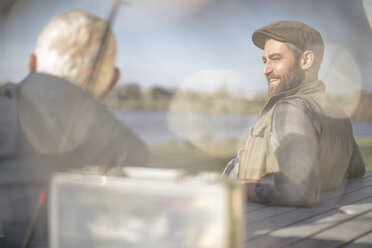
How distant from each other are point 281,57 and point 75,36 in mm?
1072

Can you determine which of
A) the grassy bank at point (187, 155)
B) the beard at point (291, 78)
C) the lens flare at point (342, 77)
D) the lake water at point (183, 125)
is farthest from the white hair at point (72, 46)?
the lens flare at point (342, 77)

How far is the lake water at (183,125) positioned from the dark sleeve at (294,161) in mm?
442

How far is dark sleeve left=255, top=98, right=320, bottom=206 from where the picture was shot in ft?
4.88

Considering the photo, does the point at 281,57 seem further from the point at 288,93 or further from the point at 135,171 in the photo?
the point at 135,171

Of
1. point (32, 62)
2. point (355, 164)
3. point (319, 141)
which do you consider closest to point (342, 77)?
point (355, 164)

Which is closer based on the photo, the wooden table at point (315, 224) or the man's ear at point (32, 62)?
the wooden table at point (315, 224)

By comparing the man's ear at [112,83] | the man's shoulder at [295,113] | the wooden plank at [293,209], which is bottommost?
the wooden plank at [293,209]

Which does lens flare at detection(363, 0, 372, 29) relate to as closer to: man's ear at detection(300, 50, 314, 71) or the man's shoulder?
man's ear at detection(300, 50, 314, 71)

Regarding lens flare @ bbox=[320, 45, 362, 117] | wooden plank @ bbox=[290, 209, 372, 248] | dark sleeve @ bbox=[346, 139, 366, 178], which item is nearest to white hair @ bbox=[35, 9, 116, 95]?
wooden plank @ bbox=[290, 209, 372, 248]

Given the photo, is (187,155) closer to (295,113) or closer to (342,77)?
(295,113)

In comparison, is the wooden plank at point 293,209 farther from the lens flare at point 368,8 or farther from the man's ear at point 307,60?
the lens flare at point 368,8

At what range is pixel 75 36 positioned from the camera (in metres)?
1.55

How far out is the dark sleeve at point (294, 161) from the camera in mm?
1486

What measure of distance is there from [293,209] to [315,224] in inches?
7.5
